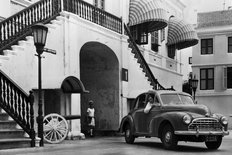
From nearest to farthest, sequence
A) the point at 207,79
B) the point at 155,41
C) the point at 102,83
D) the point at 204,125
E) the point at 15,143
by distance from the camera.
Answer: the point at 15,143, the point at 204,125, the point at 102,83, the point at 155,41, the point at 207,79

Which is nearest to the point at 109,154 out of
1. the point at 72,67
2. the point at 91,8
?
the point at 72,67

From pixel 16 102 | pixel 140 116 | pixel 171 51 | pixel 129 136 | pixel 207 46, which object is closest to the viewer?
pixel 16 102

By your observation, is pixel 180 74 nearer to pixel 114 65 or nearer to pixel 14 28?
pixel 114 65

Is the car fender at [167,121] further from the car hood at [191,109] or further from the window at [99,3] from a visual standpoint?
the window at [99,3]

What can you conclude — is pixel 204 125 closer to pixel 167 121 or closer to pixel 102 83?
pixel 167 121

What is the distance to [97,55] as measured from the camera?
882 inches

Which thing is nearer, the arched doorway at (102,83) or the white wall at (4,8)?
the white wall at (4,8)

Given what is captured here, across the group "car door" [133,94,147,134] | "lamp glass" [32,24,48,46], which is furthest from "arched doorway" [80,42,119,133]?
"lamp glass" [32,24,48,46]

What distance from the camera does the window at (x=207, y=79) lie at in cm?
3841

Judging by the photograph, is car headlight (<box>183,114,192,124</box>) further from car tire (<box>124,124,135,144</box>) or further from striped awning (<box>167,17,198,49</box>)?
striped awning (<box>167,17,198,49</box>)

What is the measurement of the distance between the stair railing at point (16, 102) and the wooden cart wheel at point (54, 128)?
1302 mm

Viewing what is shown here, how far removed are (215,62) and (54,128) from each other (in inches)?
1043

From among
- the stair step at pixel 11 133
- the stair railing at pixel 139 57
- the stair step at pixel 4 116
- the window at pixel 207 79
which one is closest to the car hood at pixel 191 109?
the stair step at pixel 11 133

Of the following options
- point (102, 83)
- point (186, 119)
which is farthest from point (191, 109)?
point (102, 83)
